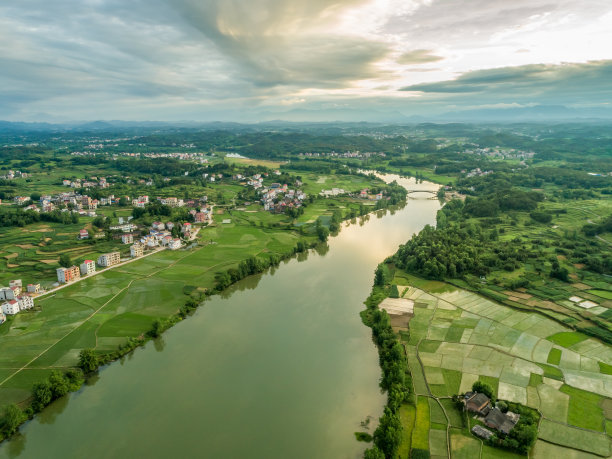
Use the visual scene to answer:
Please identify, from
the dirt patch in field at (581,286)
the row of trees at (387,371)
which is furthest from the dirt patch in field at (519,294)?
the row of trees at (387,371)

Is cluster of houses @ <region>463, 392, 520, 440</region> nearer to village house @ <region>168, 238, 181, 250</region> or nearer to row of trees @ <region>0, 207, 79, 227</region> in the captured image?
village house @ <region>168, 238, 181, 250</region>

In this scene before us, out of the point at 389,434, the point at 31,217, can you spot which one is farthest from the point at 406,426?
the point at 31,217

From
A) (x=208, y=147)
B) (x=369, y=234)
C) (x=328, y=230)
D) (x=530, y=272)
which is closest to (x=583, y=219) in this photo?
(x=530, y=272)

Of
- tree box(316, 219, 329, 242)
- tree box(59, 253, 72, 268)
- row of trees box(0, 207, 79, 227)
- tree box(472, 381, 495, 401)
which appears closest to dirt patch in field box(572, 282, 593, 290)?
tree box(472, 381, 495, 401)

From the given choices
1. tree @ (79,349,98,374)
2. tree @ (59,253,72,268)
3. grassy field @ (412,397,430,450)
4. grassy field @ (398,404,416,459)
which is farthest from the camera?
tree @ (59,253,72,268)

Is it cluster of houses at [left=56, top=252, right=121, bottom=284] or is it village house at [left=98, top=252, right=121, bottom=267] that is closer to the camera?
cluster of houses at [left=56, top=252, right=121, bottom=284]

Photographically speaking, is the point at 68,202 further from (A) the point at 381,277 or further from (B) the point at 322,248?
(A) the point at 381,277
